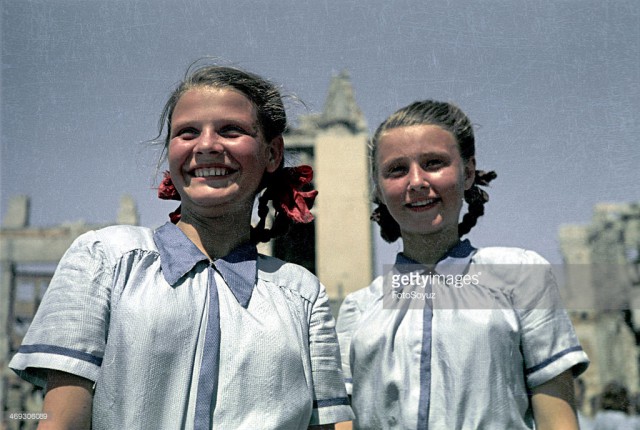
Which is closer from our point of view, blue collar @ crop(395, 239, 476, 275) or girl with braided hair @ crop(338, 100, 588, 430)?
girl with braided hair @ crop(338, 100, 588, 430)

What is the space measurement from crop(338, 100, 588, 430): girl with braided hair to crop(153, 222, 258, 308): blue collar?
0.35 meters

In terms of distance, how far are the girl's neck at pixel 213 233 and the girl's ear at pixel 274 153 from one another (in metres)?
0.13

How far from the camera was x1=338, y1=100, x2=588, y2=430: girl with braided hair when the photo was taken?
4.51 feet

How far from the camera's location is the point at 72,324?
3.64ft

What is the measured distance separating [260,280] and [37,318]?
1.23 ft

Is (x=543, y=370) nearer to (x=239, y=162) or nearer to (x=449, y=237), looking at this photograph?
(x=449, y=237)

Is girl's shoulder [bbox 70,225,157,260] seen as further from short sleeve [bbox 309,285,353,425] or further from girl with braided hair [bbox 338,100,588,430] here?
girl with braided hair [bbox 338,100,588,430]

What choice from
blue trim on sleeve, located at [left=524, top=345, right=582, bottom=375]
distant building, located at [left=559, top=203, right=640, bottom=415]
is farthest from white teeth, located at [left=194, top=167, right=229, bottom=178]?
distant building, located at [left=559, top=203, right=640, bottom=415]

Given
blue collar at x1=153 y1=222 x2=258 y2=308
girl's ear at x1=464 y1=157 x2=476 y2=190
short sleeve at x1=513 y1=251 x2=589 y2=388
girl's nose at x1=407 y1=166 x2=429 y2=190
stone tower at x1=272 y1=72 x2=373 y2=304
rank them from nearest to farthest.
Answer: blue collar at x1=153 y1=222 x2=258 y2=308 → short sleeve at x1=513 y1=251 x2=589 y2=388 → girl's nose at x1=407 y1=166 x2=429 y2=190 → girl's ear at x1=464 y1=157 x2=476 y2=190 → stone tower at x1=272 y1=72 x2=373 y2=304

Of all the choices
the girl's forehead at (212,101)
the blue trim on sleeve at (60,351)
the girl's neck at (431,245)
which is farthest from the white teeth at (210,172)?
the girl's neck at (431,245)

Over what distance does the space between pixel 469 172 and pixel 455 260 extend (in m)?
0.21

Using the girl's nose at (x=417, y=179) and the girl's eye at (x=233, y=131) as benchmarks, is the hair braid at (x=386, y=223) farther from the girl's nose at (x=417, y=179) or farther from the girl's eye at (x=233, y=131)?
the girl's eye at (x=233, y=131)

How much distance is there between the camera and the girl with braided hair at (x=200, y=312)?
43.8 inches

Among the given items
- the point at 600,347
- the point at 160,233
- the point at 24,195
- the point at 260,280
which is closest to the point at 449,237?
the point at 260,280
